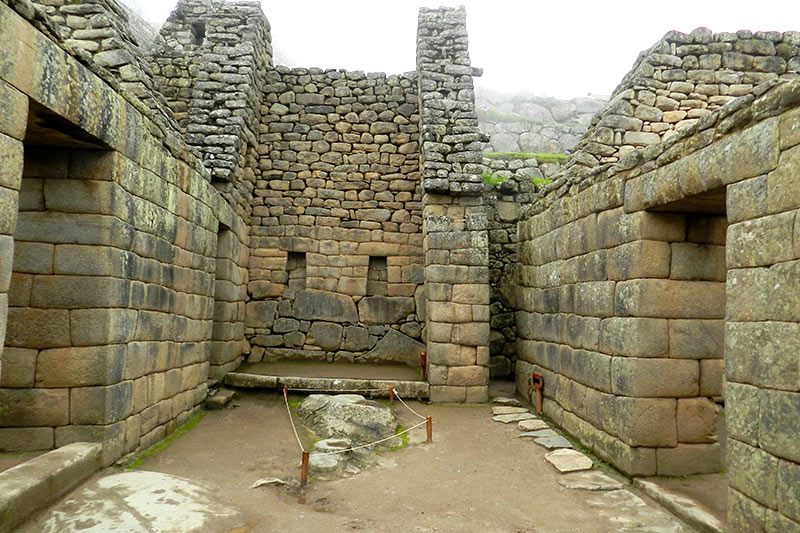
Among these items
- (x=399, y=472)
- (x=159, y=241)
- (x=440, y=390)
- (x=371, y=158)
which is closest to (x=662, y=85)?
(x=371, y=158)

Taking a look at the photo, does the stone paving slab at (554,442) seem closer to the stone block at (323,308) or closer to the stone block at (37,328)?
the stone block at (323,308)

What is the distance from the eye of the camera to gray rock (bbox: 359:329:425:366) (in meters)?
9.08

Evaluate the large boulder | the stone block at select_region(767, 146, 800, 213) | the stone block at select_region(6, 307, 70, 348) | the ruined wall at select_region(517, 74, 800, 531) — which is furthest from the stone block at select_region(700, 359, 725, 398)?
the stone block at select_region(6, 307, 70, 348)

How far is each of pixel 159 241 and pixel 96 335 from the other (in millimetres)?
1397

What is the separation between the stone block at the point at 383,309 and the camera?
9.16 meters

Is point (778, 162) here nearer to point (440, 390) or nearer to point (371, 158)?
point (440, 390)

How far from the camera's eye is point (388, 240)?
9.41 meters

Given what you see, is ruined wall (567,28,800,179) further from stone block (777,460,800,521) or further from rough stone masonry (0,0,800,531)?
stone block (777,460,800,521)

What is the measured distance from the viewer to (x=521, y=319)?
805cm

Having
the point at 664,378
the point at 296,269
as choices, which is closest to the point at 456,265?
the point at 296,269

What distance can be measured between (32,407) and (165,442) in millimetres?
1660

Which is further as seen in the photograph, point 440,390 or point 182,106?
point 182,106

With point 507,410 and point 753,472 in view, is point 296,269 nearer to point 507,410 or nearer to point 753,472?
point 507,410

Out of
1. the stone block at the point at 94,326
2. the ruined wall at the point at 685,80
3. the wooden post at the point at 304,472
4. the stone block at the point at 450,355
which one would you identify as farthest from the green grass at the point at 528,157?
the stone block at the point at 94,326
